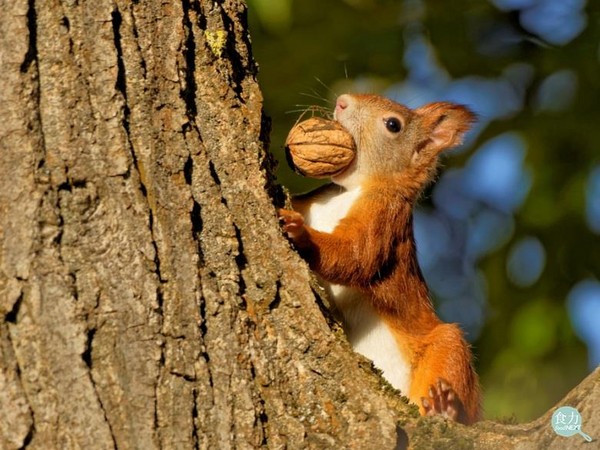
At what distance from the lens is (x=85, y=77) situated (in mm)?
2723

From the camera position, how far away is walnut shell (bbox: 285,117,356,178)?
4469 mm

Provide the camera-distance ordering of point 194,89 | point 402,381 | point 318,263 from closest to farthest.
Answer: point 194,89, point 318,263, point 402,381

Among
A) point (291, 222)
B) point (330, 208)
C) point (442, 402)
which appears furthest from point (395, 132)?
point (291, 222)

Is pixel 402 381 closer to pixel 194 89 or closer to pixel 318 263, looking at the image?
pixel 318 263

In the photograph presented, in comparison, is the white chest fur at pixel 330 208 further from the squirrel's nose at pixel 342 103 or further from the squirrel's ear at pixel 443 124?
the squirrel's ear at pixel 443 124

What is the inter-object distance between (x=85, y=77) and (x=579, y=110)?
347cm

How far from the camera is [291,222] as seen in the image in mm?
3670

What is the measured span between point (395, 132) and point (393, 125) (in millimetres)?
38

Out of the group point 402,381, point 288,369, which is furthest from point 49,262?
point 402,381

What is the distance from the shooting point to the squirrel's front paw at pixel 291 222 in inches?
142

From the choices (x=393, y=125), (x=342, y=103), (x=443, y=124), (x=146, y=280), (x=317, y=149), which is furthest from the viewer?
(x=443, y=124)

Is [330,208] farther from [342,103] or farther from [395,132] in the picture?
[395,132]

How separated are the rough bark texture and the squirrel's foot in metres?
1.29

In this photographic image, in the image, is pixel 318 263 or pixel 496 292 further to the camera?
pixel 496 292
